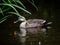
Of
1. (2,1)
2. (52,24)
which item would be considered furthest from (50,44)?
(2,1)

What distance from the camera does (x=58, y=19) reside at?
1058cm

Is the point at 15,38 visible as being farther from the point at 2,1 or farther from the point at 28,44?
the point at 2,1

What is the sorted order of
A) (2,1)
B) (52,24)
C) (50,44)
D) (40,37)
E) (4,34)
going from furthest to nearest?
(52,24) < (4,34) < (40,37) < (50,44) < (2,1)

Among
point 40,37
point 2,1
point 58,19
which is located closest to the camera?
point 2,1

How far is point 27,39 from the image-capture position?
7863 millimetres

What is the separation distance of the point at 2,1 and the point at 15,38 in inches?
213

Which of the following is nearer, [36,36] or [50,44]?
[50,44]

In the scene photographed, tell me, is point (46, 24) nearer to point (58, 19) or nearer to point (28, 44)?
point (58, 19)

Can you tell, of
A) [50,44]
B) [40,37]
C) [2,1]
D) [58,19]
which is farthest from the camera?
[58,19]

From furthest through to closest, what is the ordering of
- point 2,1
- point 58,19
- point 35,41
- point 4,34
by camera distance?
1. point 58,19
2. point 4,34
3. point 35,41
4. point 2,1

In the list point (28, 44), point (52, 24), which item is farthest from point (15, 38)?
point (52, 24)

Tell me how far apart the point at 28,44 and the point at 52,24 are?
114 inches

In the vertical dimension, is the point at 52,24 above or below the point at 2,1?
below

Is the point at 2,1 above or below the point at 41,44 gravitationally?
above
